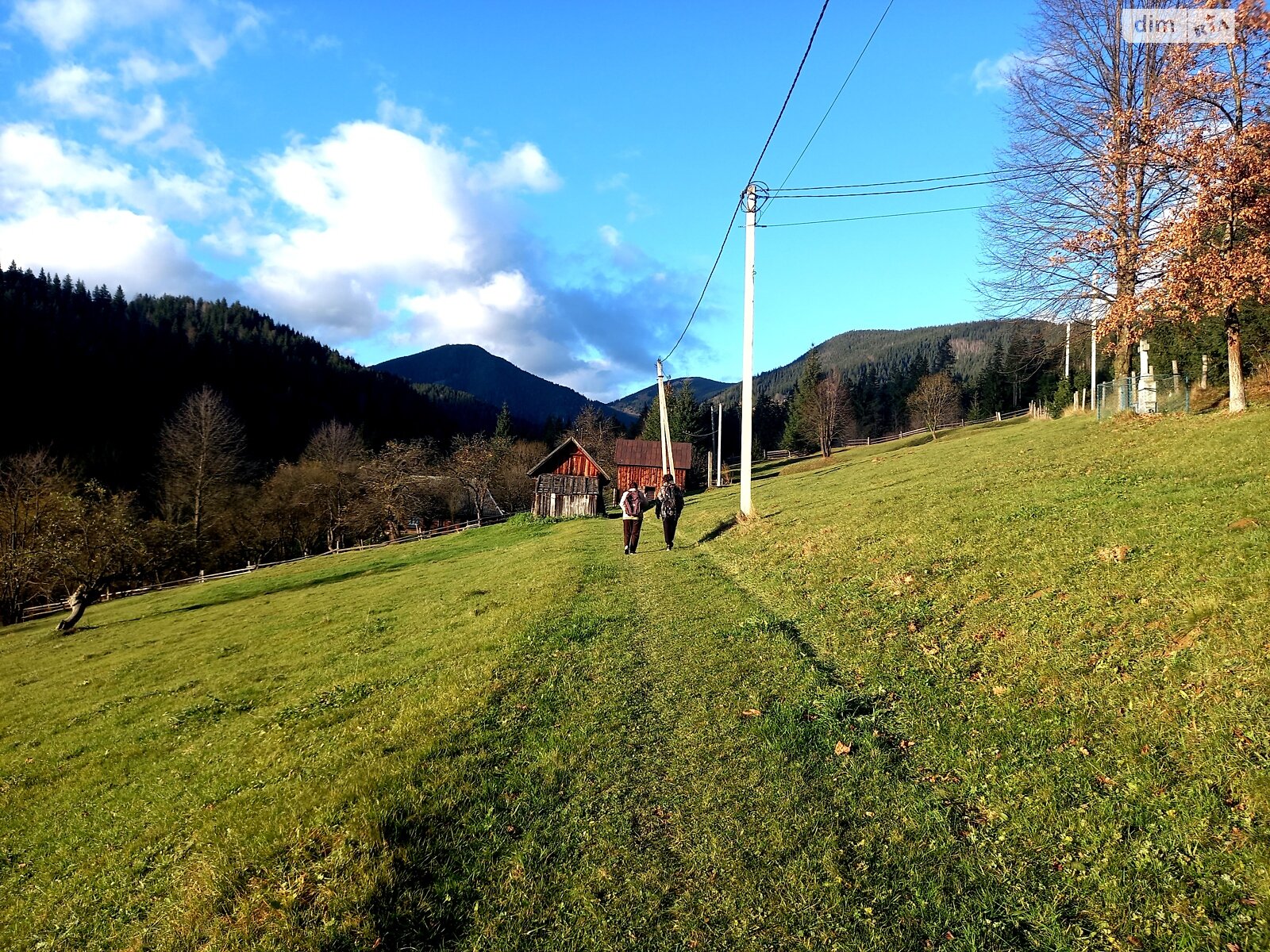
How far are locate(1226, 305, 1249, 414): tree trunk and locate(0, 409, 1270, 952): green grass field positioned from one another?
23.8 ft

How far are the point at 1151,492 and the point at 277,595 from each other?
31.6m

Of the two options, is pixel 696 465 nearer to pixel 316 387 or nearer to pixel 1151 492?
pixel 1151 492

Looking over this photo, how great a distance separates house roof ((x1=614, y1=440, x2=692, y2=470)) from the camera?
58688mm

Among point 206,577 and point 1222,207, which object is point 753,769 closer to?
point 1222,207

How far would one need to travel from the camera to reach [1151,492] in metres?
11.3

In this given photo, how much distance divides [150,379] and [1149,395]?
14924cm

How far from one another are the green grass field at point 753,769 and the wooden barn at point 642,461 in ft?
149

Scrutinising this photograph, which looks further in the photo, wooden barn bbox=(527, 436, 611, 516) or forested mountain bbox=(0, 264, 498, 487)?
forested mountain bbox=(0, 264, 498, 487)

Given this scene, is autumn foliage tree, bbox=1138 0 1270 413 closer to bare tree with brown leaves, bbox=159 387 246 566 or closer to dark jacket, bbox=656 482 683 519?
dark jacket, bbox=656 482 683 519

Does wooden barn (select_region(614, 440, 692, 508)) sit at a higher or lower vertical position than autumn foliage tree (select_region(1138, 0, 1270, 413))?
lower

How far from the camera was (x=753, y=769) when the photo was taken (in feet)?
18.1

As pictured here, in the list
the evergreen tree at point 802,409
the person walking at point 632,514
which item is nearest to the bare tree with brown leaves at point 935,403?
the evergreen tree at point 802,409

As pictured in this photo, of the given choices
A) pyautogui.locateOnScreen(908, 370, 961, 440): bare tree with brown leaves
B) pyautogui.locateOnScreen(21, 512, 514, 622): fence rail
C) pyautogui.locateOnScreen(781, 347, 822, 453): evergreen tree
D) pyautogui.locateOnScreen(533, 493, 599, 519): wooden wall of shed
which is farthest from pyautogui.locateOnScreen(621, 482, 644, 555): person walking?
pyautogui.locateOnScreen(781, 347, 822, 453): evergreen tree

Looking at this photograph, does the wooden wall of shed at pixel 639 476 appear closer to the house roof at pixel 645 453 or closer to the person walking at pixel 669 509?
the house roof at pixel 645 453
